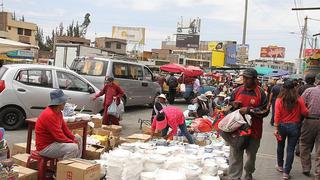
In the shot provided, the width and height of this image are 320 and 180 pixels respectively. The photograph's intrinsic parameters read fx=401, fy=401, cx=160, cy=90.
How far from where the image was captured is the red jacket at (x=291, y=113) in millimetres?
7270

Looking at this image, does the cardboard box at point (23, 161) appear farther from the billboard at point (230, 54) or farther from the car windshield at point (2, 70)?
the billboard at point (230, 54)

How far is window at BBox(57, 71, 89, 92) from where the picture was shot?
1106 cm

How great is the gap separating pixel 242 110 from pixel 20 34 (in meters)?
61.0

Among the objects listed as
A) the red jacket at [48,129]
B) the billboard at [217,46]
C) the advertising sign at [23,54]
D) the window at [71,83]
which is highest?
the billboard at [217,46]

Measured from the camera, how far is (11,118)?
33.7 feet

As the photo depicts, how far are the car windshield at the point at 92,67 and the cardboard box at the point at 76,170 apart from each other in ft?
30.3

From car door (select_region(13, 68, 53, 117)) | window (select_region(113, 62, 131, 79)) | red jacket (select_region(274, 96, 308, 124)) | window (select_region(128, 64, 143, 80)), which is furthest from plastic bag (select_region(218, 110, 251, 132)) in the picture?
window (select_region(128, 64, 143, 80))

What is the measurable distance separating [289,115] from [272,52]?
9202 cm

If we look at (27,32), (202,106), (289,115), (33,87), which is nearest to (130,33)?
(27,32)

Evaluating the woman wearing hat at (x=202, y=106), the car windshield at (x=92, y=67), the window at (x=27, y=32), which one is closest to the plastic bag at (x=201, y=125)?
the woman wearing hat at (x=202, y=106)

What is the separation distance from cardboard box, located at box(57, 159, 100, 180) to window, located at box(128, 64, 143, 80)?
10.6 meters

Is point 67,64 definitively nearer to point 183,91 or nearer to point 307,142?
point 183,91

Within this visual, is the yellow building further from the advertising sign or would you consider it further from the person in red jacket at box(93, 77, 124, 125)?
the person in red jacket at box(93, 77, 124, 125)

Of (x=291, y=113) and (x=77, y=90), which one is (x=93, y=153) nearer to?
(x=291, y=113)
